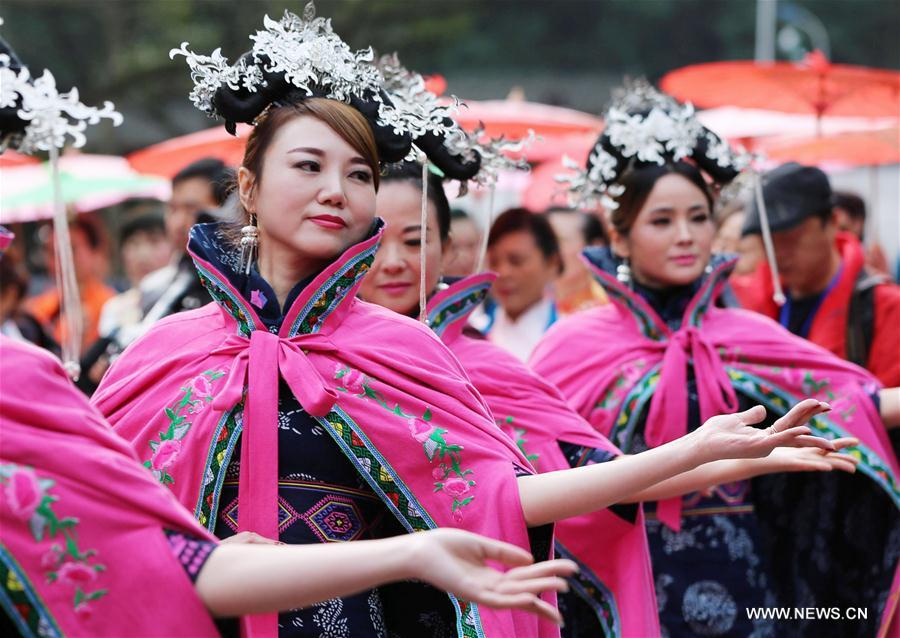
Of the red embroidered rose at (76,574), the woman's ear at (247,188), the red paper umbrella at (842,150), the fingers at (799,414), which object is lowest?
the red embroidered rose at (76,574)

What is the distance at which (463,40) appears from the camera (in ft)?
71.2

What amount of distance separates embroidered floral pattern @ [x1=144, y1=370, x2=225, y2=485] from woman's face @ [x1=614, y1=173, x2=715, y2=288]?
197cm

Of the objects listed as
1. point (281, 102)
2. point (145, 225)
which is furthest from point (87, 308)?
point (281, 102)

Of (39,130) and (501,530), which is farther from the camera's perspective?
(39,130)

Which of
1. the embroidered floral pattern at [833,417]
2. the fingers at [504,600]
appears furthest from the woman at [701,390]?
the fingers at [504,600]

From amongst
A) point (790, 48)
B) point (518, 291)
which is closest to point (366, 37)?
point (790, 48)

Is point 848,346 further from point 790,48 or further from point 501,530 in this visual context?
point 790,48

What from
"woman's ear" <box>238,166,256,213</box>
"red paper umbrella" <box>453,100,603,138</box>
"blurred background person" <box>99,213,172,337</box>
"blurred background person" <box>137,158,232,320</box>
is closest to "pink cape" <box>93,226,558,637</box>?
"woman's ear" <box>238,166,256,213</box>

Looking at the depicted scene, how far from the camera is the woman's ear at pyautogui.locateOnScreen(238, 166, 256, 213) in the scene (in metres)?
3.31

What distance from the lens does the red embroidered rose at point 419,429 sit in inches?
120

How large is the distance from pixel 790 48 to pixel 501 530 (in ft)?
58.3

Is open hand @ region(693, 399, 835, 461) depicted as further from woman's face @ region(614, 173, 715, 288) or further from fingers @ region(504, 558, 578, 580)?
woman's face @ region(614, 173, 715, 288)

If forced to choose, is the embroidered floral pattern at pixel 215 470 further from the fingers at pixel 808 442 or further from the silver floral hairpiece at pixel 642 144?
the silver floral hairpiece at pixel 642 144

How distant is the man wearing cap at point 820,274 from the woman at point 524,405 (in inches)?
63.2
